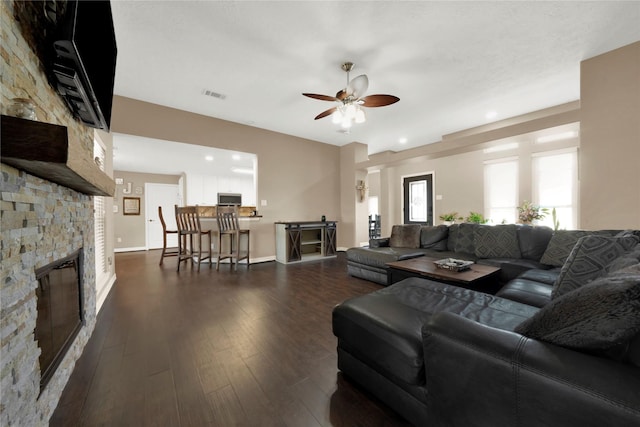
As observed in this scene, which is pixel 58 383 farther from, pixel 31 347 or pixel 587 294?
pixel 587 294

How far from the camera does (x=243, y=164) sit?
6359mm

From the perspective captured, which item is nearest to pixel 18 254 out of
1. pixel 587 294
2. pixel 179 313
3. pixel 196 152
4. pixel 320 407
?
pixel 320 407

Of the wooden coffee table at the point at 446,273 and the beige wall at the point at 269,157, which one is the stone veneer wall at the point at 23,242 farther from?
the beige wall at the point at 269,157

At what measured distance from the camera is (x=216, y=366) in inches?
62.4

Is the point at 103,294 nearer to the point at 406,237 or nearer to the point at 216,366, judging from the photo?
the point at 216,366

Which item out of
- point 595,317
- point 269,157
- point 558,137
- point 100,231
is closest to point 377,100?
point 595,317

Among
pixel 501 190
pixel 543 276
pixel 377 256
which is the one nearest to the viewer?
pixel 543 276

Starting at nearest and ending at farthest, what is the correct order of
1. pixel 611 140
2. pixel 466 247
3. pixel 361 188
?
pixel 611 140 → pixel 466 247 → pixel 361 188

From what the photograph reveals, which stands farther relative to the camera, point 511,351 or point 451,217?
point 451,217

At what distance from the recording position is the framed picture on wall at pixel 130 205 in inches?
260

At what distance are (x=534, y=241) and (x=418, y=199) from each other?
455cm

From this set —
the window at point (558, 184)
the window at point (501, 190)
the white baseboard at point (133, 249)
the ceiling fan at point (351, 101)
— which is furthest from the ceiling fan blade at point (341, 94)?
the white baseboard at point (133, 249)

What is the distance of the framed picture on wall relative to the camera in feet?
21.7

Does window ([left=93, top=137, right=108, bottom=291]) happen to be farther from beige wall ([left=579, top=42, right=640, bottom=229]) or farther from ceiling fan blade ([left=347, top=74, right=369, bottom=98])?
beige wall ([left=579, top=42, right=640, bottom=229])
